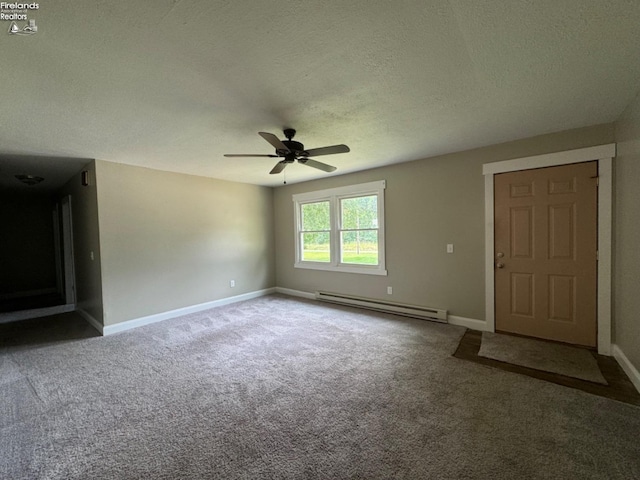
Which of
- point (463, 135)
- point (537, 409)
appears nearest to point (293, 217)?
point (463, 135)

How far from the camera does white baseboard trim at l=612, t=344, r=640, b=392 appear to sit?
7.17 ft

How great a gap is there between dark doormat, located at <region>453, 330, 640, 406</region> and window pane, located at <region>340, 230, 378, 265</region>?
2046mm

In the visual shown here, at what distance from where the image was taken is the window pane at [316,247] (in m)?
5.32

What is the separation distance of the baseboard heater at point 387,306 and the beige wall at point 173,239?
5.79ft

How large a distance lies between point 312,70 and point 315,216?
3764mm

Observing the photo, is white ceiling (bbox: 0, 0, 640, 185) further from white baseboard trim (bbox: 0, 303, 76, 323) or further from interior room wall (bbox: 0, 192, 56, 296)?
interior room wall (bbox: 0, 192, 56, 296)

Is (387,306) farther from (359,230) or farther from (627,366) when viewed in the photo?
(627,366)

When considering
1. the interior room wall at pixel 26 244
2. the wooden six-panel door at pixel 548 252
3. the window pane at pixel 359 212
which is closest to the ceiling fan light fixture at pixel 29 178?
the interior room wall at pixel 26 244

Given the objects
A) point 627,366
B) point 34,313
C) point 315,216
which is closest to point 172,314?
point 34,313

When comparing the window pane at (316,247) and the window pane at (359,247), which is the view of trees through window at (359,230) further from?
the window pane at (316,247)

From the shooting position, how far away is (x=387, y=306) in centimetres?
437

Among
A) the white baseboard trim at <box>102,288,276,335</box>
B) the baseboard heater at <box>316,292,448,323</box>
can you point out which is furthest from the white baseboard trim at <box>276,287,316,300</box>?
the white baseboard trim at <box>102,288,276,335</box>

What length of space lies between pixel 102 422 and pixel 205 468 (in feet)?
3.33

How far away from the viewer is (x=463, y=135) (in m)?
3.04
